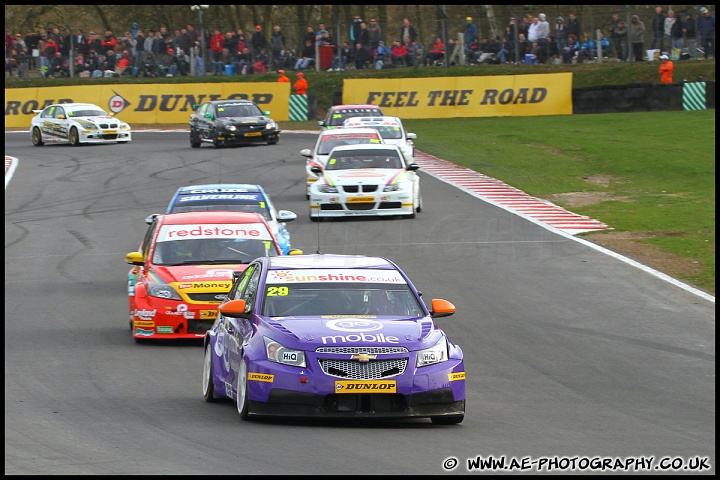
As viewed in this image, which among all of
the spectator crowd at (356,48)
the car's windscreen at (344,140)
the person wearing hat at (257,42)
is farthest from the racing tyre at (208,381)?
the person wearing hat at (257,42)

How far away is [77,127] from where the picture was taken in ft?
137

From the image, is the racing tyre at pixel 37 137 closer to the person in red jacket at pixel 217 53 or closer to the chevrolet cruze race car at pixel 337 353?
the person in red jacket at pixel 217 53

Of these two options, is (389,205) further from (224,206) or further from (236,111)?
(236,111)

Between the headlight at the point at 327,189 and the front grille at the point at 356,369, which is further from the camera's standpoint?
the headlight at the point at 327,189

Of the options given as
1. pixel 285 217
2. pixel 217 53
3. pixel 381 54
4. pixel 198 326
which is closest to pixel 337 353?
pixel 198 326

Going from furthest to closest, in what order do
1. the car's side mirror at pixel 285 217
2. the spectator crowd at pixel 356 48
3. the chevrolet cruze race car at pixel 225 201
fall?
the spectator crowd at pixel 356 48
the chevrolet cruze race car at pixel 225 201
the car's side mirror at pixel 285 217

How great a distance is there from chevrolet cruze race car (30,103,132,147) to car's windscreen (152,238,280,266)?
27.8 meters

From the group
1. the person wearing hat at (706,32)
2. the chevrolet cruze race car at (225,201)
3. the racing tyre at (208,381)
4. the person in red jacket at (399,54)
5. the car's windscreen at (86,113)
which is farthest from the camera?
the person in red jacket at (399,54)

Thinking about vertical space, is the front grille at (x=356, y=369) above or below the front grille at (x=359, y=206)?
below

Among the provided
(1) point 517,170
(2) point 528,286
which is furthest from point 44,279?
(1) point 517,170

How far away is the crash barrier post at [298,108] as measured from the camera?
4906cm

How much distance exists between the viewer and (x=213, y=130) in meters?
39.1

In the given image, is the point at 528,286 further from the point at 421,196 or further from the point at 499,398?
Result: the point at 421,196

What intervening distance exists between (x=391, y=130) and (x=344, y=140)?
3517 millimetres
